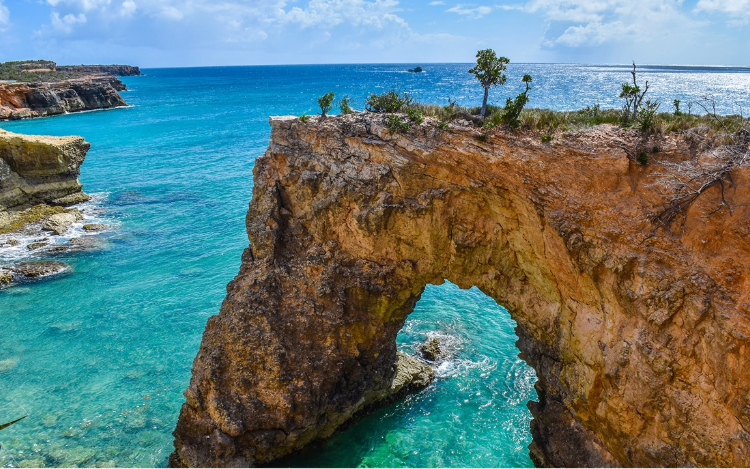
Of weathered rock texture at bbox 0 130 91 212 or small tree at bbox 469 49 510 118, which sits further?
weathered rock texture at bbox 0 130 91 212

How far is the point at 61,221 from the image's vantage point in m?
39.8

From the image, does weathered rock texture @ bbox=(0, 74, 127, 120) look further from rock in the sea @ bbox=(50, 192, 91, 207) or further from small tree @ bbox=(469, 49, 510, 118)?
small tree @ bbox=(469, 49, 510, 118)

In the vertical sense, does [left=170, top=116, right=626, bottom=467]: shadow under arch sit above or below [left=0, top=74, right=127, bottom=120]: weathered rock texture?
below

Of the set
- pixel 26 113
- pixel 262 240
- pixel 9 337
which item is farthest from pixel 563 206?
pixel 26 113

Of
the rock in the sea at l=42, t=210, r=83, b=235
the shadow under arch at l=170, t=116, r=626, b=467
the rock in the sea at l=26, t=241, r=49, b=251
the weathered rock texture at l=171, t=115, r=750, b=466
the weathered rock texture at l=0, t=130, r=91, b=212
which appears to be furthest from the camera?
the weathered rock texture at l=0, t=130, r=91, b=212

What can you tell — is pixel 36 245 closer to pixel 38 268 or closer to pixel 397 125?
pixel 38 268

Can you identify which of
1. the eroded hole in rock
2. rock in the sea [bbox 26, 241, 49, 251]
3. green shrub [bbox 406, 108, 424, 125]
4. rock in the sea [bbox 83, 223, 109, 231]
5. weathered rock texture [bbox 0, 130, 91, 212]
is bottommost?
the eroded hole in rock

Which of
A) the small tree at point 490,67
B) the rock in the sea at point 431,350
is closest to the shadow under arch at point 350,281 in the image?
the small tree at point 490,67

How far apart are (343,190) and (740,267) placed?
11822mm

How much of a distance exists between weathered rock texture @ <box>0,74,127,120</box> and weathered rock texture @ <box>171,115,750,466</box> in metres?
97.5

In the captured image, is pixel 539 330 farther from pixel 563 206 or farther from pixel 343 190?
pixel 343 190

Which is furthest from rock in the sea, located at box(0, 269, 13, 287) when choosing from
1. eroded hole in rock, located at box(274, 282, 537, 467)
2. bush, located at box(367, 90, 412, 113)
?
bush, located at box(367, 90, 412, 113)

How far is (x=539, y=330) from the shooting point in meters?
16.1

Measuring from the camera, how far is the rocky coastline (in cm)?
3594
